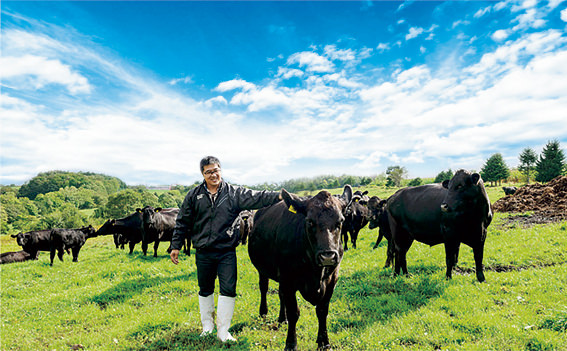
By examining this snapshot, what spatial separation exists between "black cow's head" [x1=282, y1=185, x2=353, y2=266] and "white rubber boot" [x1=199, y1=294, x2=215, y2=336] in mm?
2486

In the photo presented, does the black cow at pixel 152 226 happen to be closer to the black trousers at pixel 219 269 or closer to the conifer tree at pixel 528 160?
the black trousers at pixel 219 269

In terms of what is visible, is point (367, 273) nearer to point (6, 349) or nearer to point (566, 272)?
point (566, 272)

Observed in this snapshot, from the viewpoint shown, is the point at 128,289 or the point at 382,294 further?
the point at 128,289

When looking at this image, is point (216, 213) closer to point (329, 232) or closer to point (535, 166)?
point (329, 232)

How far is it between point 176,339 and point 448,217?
6.94 metres

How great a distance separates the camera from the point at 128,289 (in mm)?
9391

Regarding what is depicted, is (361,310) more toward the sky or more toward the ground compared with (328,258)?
more toward the ground

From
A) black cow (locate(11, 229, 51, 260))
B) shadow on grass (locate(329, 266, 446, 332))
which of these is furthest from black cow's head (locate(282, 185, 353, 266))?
black cow (locate(11, 229, 51, 260))

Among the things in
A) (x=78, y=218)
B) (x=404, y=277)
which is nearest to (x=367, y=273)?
(x=404, y=277)

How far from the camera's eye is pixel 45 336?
666cm

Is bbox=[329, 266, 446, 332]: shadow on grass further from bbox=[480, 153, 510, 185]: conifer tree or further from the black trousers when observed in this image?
bbox=[480, 153, 510, 185]: conifer tree

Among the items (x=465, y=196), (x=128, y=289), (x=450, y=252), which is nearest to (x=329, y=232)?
(x=465, y=196)

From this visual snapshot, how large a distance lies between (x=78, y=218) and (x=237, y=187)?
9619 centimetres

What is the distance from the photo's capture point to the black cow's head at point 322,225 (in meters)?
3.92
